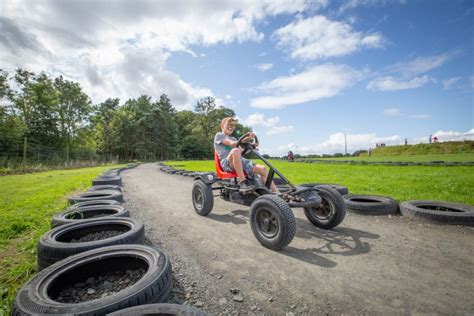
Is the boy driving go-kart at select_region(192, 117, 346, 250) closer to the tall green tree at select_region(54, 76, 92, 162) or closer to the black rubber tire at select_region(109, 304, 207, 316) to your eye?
the black rubber tire at select_region(109, 304, 207, 316)

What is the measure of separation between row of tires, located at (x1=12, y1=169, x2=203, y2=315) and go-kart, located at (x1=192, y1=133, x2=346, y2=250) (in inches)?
51.3

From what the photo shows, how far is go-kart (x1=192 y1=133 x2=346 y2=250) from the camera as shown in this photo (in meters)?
2.64

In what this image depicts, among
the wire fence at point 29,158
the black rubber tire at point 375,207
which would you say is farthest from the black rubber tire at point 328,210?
the wire fence at point 29,158

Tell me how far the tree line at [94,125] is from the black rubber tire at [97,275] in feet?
70.0

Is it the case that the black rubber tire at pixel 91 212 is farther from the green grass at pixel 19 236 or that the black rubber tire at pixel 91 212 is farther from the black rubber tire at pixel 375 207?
the black rubber tire at pixel 375 207

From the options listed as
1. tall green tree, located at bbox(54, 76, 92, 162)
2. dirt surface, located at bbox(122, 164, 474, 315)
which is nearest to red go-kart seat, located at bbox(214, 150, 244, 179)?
dirt surface, located at bbox(122, 164, 474, 315)

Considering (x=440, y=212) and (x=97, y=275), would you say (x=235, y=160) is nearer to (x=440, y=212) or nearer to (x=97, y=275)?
(x=97, y=275)

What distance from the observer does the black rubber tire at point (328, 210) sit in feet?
10.5

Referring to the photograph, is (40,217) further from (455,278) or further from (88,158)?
(88,158)

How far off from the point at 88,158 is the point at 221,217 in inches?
1214

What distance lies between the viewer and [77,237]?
286 centimetres

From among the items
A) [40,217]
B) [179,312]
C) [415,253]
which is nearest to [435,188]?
[415,253]

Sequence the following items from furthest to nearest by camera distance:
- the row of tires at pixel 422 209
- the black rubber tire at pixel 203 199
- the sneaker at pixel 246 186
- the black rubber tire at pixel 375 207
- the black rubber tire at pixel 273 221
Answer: the black rubber tire at pixel 203 199 → the black rubber tire at pixel 375 207 → the sneaker at pixel 246 186 → the row of tires at pixel 422 209 → the black rubber tire at pixel 273 221

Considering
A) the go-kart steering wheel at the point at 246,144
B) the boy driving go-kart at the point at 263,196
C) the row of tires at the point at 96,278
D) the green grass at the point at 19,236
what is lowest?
the green grass at the point at 19,236
